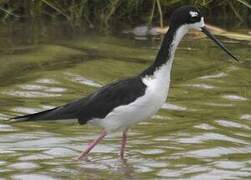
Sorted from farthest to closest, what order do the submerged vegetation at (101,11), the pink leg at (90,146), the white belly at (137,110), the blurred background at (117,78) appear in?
the submerged vegetation at (101,11), the pink leg at (90,146), the blurred background at (117,78), the white belly at (137,110)

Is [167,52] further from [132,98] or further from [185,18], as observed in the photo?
[132,98]

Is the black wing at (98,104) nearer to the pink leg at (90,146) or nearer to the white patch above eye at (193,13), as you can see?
the pink leg at (90,146)

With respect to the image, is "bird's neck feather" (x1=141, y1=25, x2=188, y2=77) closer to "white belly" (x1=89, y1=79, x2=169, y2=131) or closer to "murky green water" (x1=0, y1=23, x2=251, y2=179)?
"white belly" (x1=89, y1=79, x2=169, y2=131)

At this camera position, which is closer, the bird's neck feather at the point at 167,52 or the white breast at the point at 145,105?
the white breast at the point at 145,105

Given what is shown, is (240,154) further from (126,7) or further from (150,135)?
(126,7)

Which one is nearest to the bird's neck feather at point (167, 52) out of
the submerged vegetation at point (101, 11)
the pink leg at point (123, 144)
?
the pink leg at point (123, 144)

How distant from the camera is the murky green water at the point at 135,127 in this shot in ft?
22.5

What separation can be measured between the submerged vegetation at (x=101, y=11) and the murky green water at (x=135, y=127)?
45 centimetres

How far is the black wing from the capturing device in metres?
6.99

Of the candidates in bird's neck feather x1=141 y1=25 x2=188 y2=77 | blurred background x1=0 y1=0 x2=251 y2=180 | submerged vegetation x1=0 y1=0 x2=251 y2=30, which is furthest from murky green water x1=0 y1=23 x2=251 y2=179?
bird's neck feather x1=141 y1=25 x2=188 y2=77

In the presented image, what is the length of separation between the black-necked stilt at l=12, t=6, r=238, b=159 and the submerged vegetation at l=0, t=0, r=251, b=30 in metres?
4.28

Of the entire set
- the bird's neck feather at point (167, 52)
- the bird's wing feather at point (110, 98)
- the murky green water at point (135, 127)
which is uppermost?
the bird's neck feather at point (167, 52)

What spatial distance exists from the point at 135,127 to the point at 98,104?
1081mm

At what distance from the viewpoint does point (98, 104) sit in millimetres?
7086
